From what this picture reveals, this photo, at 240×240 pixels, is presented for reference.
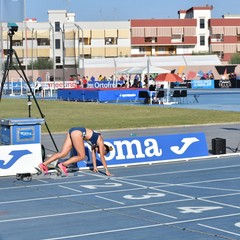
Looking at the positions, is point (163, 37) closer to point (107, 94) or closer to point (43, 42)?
point (43, 42)

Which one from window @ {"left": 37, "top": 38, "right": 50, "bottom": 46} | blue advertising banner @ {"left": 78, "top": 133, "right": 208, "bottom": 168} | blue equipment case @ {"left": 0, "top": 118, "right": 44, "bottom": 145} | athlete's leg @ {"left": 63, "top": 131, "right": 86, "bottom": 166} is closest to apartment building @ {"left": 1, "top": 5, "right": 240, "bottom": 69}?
window @ {"left": 37, "top": 38, "right": 50, "bottom": 46}

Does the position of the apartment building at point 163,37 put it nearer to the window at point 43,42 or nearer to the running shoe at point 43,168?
the window at point 43,42

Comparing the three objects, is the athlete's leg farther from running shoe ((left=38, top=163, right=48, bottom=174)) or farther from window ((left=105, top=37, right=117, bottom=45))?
window ((left=105, top=37, right=117, bottom=45))

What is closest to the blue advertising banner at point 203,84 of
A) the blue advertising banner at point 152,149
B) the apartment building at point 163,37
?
the apartment building at point 163,37

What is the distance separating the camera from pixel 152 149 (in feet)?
66.2

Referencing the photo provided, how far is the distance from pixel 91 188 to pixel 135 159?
14.3ft

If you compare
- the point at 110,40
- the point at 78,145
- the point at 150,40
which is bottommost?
the point at 78,145

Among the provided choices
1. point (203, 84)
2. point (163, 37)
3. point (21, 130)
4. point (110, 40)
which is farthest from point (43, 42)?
point (21, 130)

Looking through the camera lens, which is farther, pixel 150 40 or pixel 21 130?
pixel 150 40

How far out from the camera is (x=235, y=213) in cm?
1253

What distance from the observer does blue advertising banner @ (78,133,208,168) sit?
1961cm

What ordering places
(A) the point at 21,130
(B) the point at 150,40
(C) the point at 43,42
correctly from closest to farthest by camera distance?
1. (A) the point at 21,130
2. (C) the point at 43,42
3. (B) the point at 150,40

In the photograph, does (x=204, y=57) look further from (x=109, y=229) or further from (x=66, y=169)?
(x=109, y=229)

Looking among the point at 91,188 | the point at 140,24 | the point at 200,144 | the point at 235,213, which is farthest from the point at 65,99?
the point at 140,24
